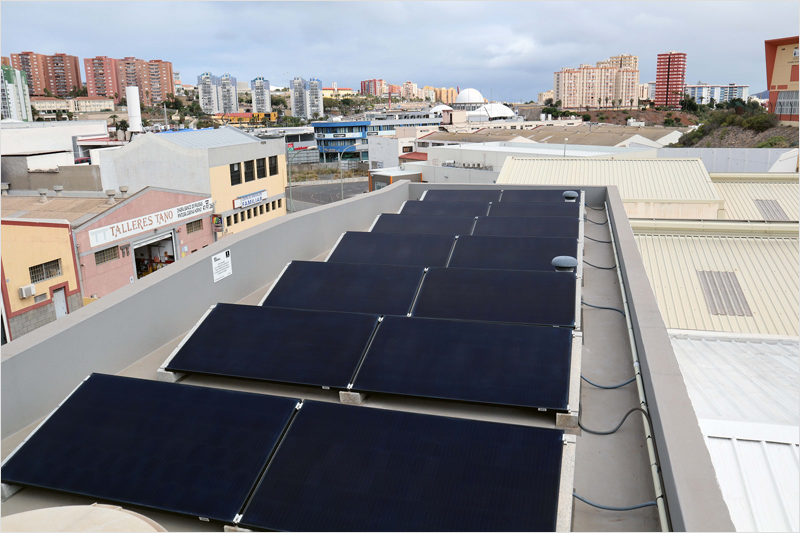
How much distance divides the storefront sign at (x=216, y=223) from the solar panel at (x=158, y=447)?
39.5 meters

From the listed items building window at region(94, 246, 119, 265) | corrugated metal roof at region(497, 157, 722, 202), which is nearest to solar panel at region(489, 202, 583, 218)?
corrugated metal roof at region(497, 157, 722, 202)

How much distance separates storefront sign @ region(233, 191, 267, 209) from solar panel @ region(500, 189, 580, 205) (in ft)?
118

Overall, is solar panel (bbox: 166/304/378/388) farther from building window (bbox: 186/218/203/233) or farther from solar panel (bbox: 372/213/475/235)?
building window (bbox: 186/218/203/233)

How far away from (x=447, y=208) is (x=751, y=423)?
7.63 metres

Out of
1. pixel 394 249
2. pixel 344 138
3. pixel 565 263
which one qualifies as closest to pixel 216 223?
pixel 394 249

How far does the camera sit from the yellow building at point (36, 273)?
25594mm

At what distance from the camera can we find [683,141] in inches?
3366

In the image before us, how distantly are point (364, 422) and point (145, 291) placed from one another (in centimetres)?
358

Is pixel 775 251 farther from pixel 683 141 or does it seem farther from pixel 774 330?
pixel 683 141

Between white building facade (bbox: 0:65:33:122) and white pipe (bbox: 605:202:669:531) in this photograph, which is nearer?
white pipe (bbox: 605:202:669:531)

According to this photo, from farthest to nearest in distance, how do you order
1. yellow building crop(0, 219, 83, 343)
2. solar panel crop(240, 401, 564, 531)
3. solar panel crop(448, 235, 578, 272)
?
yellow building crop(0, 219, 83, 343)
solar panel crop(448, 235, 578, 272)
solar panel crop(240, 401, 564, 531)

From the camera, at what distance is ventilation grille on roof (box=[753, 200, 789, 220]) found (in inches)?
887

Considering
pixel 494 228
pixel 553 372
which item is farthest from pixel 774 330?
pixel 553 372

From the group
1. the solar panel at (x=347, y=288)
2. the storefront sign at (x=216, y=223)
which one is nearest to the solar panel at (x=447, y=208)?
the solar panel at (x=347, y=288)
